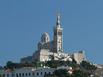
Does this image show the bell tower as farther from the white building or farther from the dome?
the white building

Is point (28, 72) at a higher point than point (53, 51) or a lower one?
lower

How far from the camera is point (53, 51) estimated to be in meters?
133

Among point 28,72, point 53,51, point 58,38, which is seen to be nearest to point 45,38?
point 58,38

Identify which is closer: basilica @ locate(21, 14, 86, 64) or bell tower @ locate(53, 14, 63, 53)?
basilica @ locate(21, 14, 86, 64)

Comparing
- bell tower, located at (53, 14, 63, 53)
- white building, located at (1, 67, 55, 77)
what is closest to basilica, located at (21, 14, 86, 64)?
bell tower, located at (53, 14, 63, 53)

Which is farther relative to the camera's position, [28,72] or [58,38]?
[58,38]

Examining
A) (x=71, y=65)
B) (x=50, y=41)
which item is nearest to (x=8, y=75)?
(x=71, y=65)

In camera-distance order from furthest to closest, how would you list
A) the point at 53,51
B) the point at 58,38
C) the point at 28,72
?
1. the point at 58,38
2. the point at 53,51
3. the point at 28,72

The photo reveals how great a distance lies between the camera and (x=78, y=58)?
12925 centimetres

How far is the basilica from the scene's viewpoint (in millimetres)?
127500

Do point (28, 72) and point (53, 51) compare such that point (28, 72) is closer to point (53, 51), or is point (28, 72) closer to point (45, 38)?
point (53, 51)

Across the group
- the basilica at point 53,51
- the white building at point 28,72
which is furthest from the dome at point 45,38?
the white building at point 28,72

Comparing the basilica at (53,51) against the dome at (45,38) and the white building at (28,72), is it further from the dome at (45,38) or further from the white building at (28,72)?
the white building at (28,72)

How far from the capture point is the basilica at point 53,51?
127500 mm
